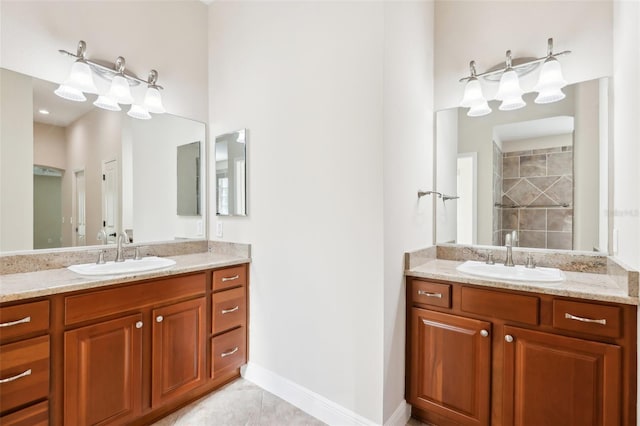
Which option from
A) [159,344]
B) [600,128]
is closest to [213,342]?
[159,344]

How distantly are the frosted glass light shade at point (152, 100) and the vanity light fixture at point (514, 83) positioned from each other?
6.91ft

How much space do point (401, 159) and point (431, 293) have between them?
2.58 ft

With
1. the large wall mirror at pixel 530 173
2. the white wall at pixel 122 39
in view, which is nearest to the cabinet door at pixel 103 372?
the white wall at pixel 122 39

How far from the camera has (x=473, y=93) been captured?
199 centimetres

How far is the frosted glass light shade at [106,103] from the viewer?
1965 millimetres

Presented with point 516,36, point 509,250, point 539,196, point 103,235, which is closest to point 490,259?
point 509,250

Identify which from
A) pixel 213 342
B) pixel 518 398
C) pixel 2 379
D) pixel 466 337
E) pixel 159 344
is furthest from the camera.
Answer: pixel 213 342

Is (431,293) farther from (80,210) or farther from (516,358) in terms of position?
(80,210)

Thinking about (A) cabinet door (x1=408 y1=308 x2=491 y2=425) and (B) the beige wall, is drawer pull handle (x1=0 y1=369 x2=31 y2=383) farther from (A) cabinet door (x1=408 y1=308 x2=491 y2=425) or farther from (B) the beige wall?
(A) cabinet door (x1=408 y1=308 x2=491 y2=425)

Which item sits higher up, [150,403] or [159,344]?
[159,344]

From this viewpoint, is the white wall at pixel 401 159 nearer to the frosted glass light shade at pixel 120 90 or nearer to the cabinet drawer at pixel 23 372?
the cabinet drawer at pixel 23 372

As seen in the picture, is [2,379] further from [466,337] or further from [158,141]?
[466,337]

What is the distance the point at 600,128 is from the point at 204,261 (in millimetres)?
2518

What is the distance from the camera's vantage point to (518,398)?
4.88 feet
